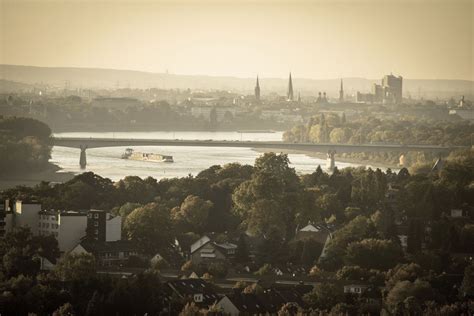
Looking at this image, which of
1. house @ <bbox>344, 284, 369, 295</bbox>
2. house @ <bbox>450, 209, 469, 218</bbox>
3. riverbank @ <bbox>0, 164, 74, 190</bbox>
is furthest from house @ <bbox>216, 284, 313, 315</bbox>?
riverbank @ <bbox>0, 164, 74, 190</bbox>

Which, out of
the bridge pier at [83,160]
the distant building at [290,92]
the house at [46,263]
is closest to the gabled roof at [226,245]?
the house at [46,263]

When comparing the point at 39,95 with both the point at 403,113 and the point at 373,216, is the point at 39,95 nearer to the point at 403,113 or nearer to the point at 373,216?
the point at 403,113

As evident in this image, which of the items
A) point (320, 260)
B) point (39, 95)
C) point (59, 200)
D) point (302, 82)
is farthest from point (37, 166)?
point (302, 82)

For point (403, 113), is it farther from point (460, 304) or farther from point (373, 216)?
point (460, 304)

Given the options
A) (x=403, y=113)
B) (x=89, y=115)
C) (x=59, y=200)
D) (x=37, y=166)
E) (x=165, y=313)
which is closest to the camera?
(x=165, y=313)

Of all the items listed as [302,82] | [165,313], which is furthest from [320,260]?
[302,82]

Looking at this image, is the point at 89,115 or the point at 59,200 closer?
the point at 59,200

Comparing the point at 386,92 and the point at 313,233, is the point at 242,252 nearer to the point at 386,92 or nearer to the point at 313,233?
the point at 313,233

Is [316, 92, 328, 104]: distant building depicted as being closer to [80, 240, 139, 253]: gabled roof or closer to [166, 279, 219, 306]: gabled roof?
[80, 240, 139, 253]: gabled roof

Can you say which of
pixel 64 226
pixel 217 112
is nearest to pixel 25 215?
pixel 64 226

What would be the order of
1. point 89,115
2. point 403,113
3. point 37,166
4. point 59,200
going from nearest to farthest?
point 59,200 < point 37,166 < point 89,115 < point 403,113
